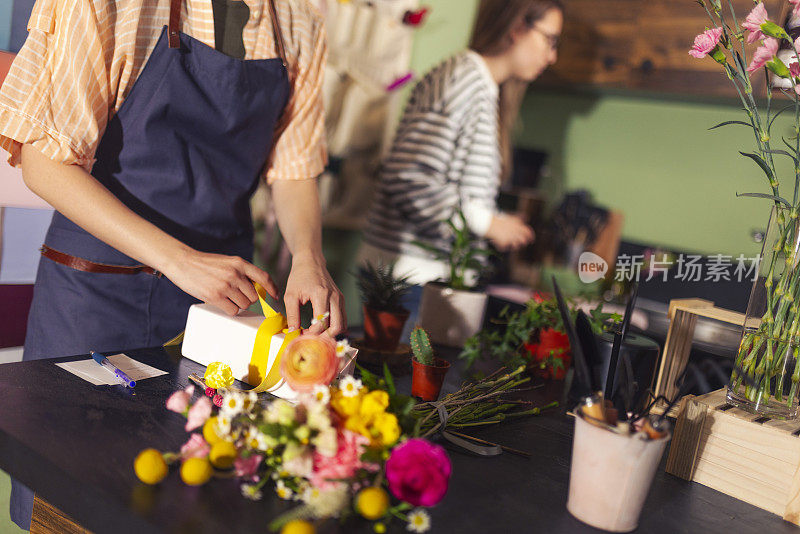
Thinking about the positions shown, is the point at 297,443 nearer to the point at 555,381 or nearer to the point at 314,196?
the point at 555,381

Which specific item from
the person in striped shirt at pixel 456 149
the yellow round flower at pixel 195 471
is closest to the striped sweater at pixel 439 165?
the person in striped shirt at pixel 456 149

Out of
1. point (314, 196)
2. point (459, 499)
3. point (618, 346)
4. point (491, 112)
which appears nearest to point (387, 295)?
point (314, 196)

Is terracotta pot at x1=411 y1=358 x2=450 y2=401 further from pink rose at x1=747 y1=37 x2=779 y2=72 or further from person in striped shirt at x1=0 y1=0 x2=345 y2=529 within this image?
pink rose at x1=747 y1=37 x2=779 y2=72

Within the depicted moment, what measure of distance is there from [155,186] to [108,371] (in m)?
0.40

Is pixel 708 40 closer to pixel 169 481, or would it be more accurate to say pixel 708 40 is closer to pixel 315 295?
pixel 315 295

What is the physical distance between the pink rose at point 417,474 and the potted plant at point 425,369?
0.39 meters

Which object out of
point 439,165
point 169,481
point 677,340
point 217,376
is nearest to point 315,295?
point 217,376

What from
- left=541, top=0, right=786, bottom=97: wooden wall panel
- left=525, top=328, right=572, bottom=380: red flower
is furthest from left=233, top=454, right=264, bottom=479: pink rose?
left=541, top=0, right=786, bottom=97: wooden wall panel

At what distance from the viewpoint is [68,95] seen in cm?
107

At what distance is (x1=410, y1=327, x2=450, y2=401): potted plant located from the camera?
3.39 feet

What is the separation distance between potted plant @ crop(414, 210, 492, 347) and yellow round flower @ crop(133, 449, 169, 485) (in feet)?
2.82

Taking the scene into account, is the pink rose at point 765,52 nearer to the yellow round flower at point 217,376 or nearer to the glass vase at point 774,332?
the glass vase at point 774,332

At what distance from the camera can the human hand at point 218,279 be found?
1.03 m

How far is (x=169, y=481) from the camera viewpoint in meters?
0.69
